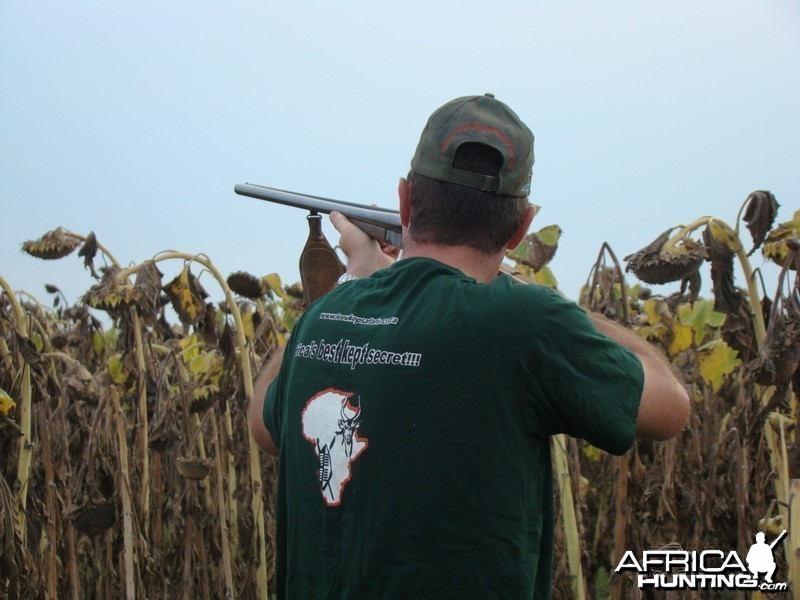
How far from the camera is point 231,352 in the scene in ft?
12.6

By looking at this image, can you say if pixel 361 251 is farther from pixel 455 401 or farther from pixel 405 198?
pixel 455 401

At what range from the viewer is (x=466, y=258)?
1.78m

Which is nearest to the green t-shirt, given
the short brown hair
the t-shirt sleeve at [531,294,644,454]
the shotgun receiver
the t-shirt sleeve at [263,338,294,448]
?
the t-shirt sleeve at [531,294,644,454]

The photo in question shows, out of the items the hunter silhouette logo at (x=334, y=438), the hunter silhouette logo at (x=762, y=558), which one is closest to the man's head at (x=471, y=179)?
the hunter silhouette logo at (x=334, y=438)

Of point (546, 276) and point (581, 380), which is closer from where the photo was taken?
A: point (581, 380)

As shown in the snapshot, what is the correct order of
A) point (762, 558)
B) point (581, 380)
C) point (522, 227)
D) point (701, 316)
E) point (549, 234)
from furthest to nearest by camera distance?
1. point (701, 316)
2. point (549, 234)
3. point (762, 558)
4. point (522, 227)
5. point (581, 380)

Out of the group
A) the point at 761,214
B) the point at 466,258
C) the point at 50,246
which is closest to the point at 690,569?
the point at 761,214

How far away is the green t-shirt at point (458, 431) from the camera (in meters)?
1.60

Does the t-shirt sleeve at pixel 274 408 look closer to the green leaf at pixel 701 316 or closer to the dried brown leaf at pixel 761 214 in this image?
the dried brown leaf at pixel 761 214

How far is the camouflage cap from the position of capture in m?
1.75

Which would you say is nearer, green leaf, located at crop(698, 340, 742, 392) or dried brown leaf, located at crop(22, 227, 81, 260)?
dried brown leaf, located at crop(22, 227, 81, 260)

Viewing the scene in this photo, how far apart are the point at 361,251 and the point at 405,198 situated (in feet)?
1.74

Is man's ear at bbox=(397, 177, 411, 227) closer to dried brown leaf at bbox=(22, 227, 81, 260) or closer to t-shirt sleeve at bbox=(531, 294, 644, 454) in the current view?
t-shirt sleeve at bbox=(531, 294, 644, 454)

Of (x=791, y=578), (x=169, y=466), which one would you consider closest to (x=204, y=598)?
(x=169, y=466)
